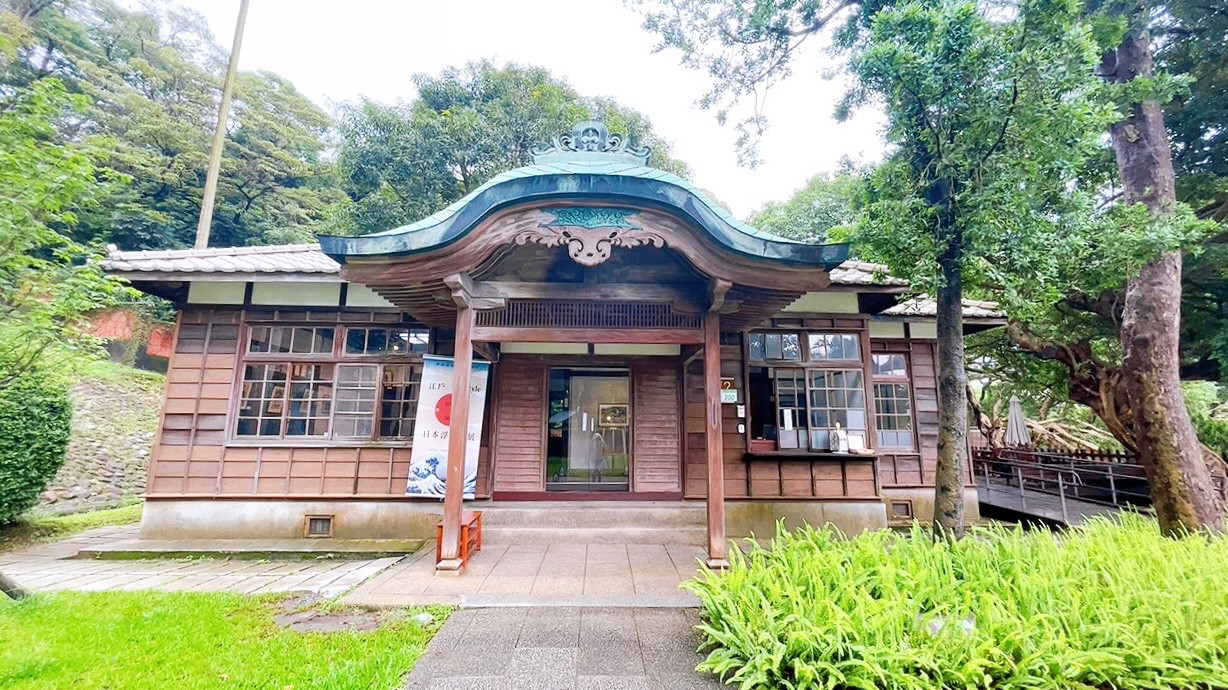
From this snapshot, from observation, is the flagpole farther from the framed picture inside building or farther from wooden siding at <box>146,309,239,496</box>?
the framed picture inside building

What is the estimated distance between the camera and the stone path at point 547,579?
151 inches

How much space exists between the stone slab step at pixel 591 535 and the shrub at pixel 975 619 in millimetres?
2593

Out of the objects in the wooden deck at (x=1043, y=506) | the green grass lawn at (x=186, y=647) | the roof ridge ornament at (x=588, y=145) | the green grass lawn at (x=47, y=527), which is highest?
the roof ridge ornament at (x=588, y=145)

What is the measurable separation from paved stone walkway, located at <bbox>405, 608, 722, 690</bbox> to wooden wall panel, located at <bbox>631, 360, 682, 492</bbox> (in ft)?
9.25

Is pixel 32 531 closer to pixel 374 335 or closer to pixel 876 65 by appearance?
pixel 374 335

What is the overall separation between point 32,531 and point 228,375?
3341 millimetres

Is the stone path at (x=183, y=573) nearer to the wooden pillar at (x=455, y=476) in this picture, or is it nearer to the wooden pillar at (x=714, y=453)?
the wooden pillar at (x=455, y=476)

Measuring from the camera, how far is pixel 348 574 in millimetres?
4633

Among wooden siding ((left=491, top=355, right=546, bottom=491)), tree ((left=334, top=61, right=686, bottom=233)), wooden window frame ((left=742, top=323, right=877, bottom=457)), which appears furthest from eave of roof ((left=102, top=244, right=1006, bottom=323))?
tree ((left=334, top=61, right=686, bottom=233))

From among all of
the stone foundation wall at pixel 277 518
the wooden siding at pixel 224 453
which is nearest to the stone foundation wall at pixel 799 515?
the wooden siding at pixel 224 453

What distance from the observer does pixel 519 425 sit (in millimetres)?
6535

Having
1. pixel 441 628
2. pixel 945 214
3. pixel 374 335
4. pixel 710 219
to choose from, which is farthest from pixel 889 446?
pixel 374 335

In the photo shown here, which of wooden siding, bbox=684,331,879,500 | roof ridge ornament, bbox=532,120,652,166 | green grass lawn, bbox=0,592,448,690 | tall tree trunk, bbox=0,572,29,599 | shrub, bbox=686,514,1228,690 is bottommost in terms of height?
green grass lawn, bbox=0,592,448,690

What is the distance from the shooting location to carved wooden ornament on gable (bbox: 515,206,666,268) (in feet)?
13.7
